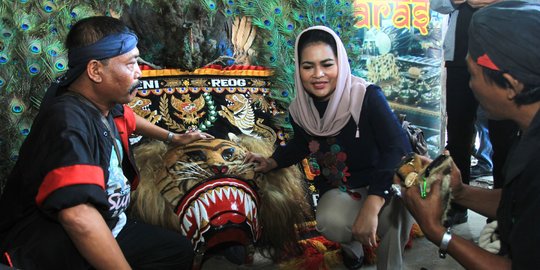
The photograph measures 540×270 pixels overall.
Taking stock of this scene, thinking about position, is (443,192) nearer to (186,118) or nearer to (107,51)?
(107,51)

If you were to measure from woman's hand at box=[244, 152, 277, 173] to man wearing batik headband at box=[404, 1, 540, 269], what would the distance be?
4.07ft

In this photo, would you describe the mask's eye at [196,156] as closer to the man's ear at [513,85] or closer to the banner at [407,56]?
the man's ear at [513,85]

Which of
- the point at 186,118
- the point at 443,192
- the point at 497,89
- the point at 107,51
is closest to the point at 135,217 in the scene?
the point at 186,118

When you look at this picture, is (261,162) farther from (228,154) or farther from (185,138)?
(185,138)

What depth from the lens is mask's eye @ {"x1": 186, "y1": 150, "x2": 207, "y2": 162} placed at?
8.40 ft

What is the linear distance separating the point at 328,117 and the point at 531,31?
1.15 meters

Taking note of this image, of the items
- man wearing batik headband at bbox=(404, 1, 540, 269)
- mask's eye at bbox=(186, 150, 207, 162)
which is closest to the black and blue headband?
mask's eye at bbox=(186, 150, 207, 162)

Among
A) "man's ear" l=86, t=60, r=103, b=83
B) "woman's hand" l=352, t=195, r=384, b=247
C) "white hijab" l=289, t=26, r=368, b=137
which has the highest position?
"man's ear" l=86, t=60, r=103, b=83

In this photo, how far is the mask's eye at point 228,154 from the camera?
2.61m

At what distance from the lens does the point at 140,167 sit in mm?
2645

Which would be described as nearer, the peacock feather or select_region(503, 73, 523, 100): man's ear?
select_region(503, 73, 523, 100): man's ear

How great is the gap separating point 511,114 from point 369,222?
878mm

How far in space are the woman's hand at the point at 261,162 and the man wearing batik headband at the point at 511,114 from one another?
48.9 inches

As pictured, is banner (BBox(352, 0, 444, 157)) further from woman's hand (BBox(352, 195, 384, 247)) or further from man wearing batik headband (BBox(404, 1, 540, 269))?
man wearing batik headband (BBox(404, 1, 540, 269))
